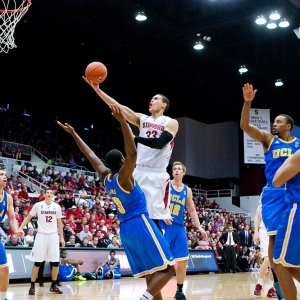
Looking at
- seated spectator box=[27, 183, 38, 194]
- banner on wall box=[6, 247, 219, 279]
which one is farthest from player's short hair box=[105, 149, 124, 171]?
seated spectator box=[27, 183, 38, 194]

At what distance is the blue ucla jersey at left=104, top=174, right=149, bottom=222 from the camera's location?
15.7 ft

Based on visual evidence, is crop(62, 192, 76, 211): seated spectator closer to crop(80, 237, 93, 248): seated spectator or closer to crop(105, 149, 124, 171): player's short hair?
crop(80, 237, 93, 248): seated spectator

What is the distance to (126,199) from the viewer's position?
482 cm

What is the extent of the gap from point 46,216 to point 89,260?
3.57m

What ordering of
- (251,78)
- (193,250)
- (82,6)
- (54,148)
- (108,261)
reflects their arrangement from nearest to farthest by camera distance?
1. (108,261)
2. (82,6)
3. (193,250)
4. (251,78)
5. (54,148)

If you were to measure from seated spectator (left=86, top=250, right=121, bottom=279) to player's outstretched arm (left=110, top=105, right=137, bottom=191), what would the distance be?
9796 millimetres

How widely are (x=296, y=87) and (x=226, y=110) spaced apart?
5.66 metres

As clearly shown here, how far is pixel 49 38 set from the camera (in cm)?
1925

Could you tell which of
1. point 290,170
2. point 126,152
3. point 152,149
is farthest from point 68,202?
point 290,170

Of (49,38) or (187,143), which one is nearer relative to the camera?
(49,38)

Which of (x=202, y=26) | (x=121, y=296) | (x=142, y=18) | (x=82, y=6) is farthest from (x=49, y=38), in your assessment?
(x=121, y=296)

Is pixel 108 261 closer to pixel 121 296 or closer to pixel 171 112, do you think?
pixel 121 296

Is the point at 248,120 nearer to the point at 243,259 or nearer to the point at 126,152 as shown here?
the point at 126,152

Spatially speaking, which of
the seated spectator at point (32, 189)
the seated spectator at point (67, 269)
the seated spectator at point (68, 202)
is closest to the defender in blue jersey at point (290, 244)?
the seated spectator at point (67, 269)
